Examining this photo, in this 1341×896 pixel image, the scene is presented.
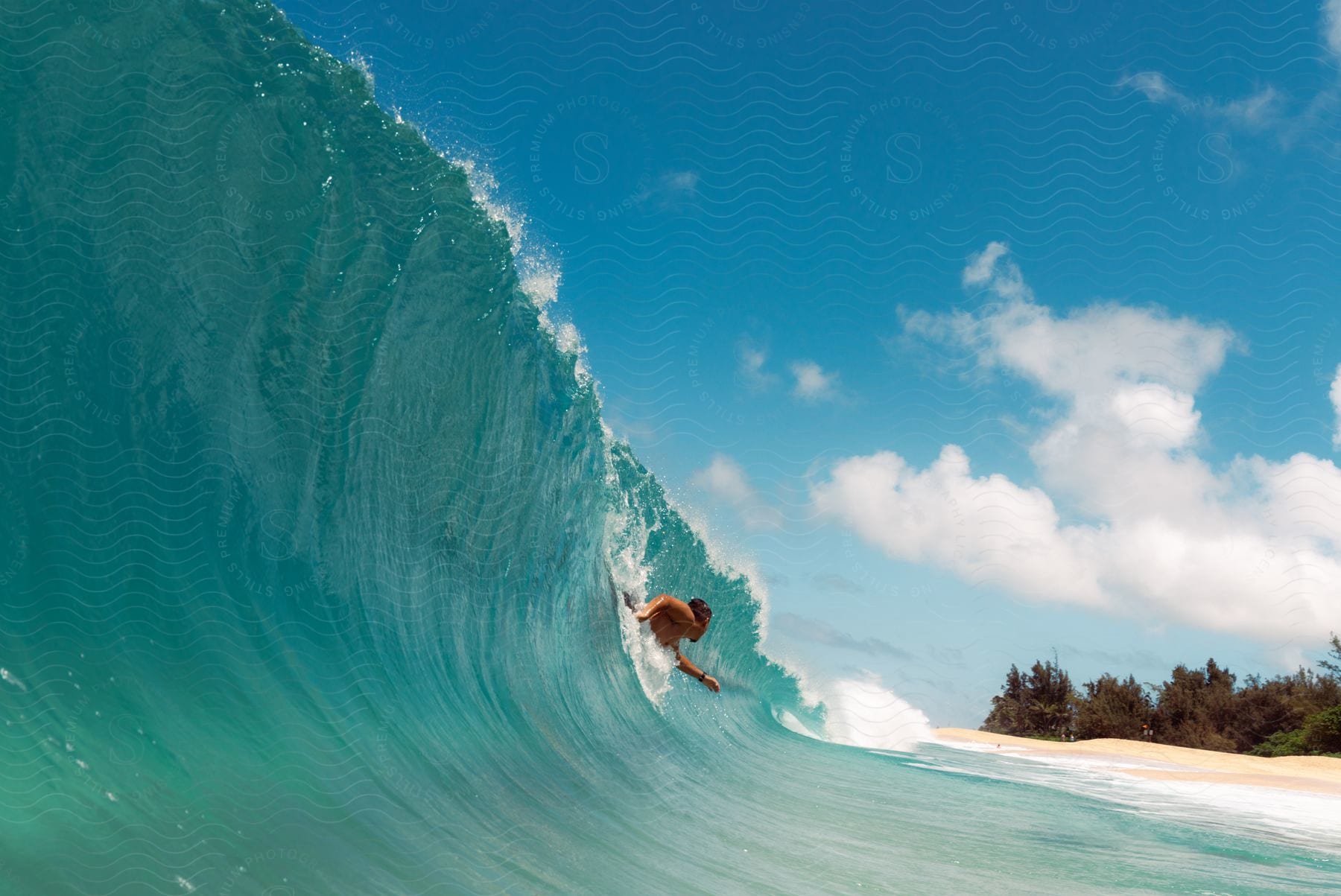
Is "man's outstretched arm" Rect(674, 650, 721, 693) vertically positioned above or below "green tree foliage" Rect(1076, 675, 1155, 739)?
below

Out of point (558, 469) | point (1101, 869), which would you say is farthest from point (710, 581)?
point (1101, 869)

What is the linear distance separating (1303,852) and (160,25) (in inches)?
413

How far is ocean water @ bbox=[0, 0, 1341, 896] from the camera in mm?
3639

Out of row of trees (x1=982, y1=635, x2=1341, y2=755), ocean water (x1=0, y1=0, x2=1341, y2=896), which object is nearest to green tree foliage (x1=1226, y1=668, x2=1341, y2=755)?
row of trees (x1=982, y1=635, x2=1341, y2=755)

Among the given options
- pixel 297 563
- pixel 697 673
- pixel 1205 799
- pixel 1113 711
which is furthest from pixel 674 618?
pixel 1113 711

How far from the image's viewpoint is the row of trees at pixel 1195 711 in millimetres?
25078

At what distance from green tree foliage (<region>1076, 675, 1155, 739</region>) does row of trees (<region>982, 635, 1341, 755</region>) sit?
0.03 meters

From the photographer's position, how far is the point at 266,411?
17.4ft

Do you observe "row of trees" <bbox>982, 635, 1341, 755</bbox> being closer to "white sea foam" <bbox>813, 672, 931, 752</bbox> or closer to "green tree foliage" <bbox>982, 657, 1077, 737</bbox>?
"green tree foliage" <bbox>982, 657, 1077, 737</bbox>

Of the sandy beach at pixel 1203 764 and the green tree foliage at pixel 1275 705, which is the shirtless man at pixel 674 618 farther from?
the green tree foliage at pixel 1275 705

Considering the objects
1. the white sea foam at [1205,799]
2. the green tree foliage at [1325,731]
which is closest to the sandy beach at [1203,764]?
the white sea foam at [1205,799]

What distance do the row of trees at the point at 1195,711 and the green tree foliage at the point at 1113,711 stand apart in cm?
3

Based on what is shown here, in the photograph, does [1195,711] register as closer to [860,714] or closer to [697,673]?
[860,714]

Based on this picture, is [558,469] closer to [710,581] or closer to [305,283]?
[305,283]
